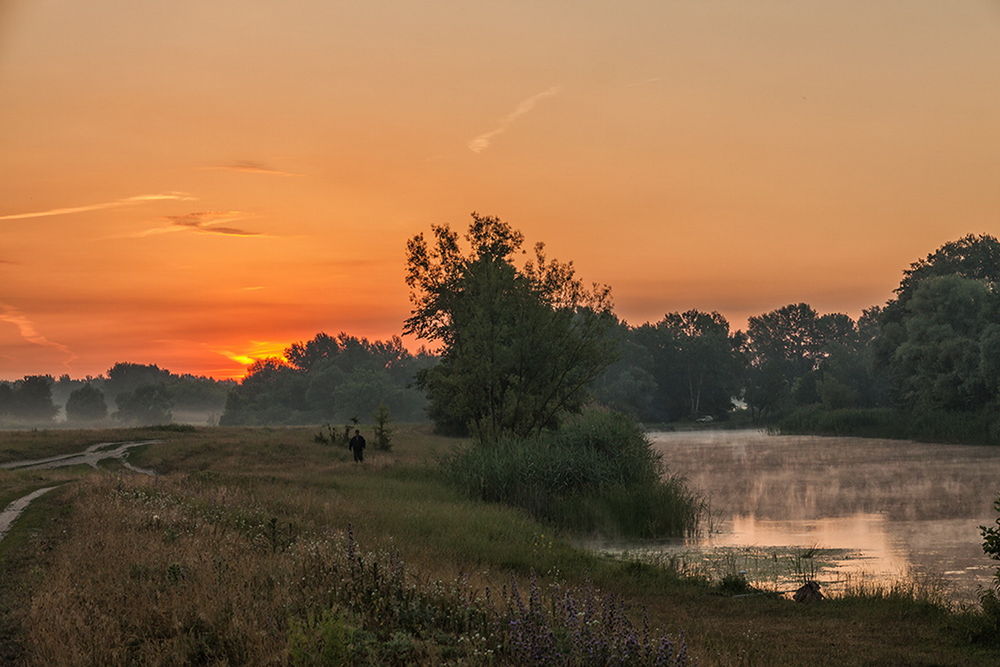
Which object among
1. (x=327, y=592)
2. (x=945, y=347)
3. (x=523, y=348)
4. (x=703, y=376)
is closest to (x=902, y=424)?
(x=945, y=347)

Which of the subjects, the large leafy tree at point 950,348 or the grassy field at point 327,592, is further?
the large leafy tree at point 950,348

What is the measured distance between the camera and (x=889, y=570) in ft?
74.9

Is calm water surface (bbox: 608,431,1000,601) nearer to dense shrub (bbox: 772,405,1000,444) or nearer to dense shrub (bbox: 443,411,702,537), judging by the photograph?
dense shrub (bbox: 443,411,702,537)

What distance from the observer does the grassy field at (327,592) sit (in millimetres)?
11484

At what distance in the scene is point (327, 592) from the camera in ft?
44.1

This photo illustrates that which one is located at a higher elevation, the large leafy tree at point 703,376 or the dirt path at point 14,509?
the large leafy tree at point 703,376

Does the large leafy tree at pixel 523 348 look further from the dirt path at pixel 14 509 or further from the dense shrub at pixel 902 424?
the dense shrub at pixel 902 424

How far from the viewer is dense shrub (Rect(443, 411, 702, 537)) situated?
31.8 meters

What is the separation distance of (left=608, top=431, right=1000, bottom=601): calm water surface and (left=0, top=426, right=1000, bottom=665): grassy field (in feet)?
14.4

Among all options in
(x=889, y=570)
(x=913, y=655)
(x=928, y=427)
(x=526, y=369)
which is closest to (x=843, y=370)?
(x=928, y=427)

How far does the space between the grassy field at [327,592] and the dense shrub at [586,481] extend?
3.98 metres

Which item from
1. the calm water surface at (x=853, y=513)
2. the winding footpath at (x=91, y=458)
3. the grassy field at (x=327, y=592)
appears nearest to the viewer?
the grassy field at (x=327, y=592)

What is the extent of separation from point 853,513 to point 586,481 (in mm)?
10411

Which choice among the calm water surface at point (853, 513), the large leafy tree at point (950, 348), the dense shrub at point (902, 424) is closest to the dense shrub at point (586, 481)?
the calm water surface at point (853, 513)
